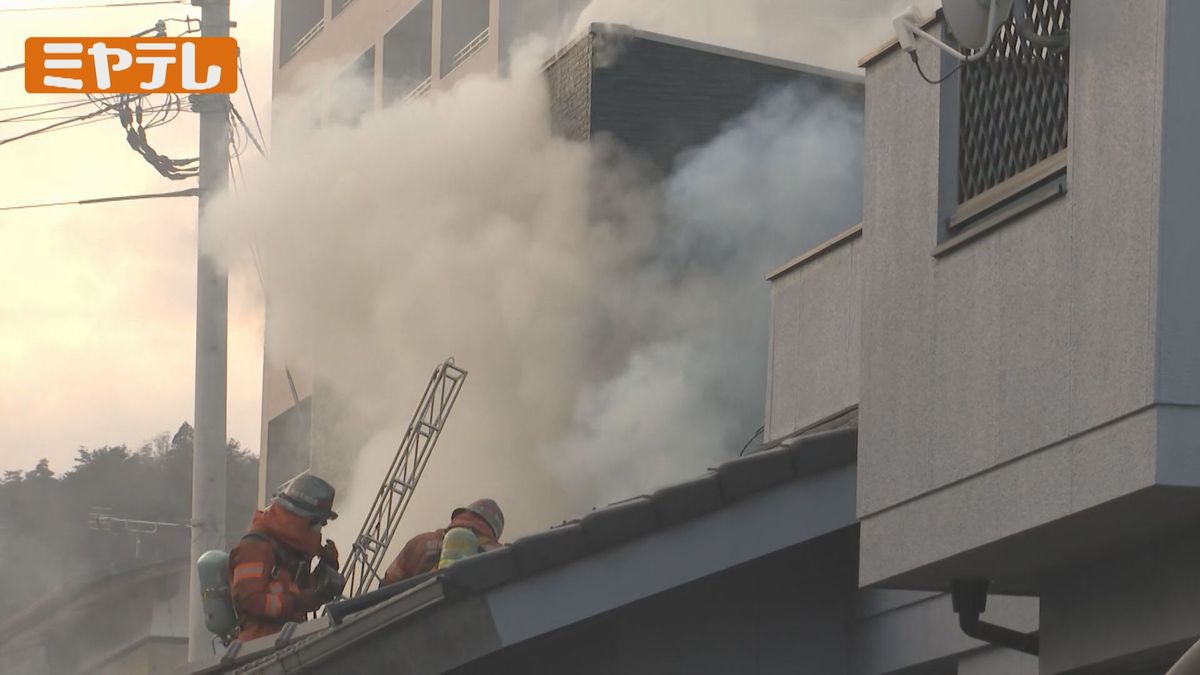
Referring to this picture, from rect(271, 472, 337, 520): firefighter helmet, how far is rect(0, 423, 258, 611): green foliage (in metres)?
38.3

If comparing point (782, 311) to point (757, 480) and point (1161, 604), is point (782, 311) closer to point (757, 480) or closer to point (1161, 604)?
point (757, 480)

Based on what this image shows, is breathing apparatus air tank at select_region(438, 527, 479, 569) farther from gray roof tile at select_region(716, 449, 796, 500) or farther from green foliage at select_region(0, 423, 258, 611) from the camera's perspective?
green foliage at select_region(0, 423, 258, 611)

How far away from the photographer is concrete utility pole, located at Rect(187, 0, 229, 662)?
64.2 feet

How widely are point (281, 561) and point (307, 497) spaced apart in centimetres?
37

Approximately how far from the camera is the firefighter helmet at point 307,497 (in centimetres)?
1275

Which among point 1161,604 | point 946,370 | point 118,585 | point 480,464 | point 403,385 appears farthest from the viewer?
point 118,585

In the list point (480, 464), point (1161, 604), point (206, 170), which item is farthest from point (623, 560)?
point (480, 464)

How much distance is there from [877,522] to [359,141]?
1935 cm

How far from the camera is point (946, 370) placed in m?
7.22

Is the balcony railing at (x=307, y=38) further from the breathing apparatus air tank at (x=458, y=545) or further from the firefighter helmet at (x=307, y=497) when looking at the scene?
the breathing apparatus air tank at (x=458, y=545)

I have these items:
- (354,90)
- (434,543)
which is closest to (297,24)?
(354,90)

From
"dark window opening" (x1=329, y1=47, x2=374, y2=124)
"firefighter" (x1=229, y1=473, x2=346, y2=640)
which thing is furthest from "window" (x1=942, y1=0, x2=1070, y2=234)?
"dark window opening" (x1=329, y1=47, x2=374, y2=124)

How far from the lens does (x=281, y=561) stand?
42.1 ft

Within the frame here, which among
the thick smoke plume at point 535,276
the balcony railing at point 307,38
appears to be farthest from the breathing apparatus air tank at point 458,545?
the balcony railing at point 307,38
